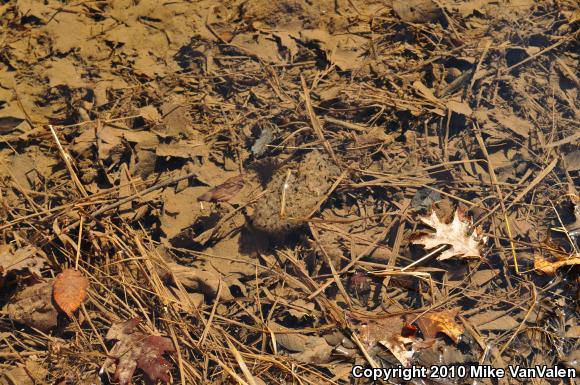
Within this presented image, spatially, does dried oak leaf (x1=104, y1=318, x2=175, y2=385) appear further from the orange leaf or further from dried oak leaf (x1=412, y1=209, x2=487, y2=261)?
dried oak leaf (x1=412, y1=209, x2=487, y2=261)

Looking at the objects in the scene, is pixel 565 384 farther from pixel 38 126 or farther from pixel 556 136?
pixel 38 126

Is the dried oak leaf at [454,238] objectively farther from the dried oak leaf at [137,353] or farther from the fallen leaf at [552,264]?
the dried oak leaf at [137,353]

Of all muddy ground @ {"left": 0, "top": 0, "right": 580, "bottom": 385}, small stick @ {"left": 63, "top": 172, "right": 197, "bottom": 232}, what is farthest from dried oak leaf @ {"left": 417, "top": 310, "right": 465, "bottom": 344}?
small stick @ {"left": 63, "top": 172, "right": 197, "bottom": 232}

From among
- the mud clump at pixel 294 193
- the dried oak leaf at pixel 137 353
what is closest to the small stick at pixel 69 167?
the dried oak leaf at pixel 137 353

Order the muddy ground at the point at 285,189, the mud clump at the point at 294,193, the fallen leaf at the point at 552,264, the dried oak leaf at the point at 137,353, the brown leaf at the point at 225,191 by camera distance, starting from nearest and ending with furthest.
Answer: the dried oak leaf at the point at 137,353, the muddy ground at the point at 285,189, the fallen leaf at the point at 552,264, the mud clump at the point at 294,193, the brown leaf at the point at 225,191

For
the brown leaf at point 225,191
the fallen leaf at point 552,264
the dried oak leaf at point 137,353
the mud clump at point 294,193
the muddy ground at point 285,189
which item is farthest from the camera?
the brown leaf at point 225,191

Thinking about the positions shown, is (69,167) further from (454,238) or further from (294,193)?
(454,238)
